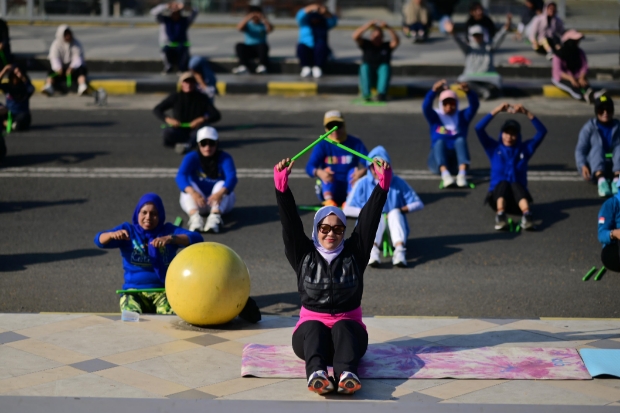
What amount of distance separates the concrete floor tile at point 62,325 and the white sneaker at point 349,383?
8.40 ft

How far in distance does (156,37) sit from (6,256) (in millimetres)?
16731

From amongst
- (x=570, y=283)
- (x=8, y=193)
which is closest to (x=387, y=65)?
(x=8, y=193)

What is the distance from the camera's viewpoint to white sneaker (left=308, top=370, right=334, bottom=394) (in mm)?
6266

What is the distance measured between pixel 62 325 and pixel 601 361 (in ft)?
14.1

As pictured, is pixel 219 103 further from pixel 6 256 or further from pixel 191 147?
pixel 6 256

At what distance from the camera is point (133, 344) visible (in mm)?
7445

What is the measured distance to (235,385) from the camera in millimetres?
6586

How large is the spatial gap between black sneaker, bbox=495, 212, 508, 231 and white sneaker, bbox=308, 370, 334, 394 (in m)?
5.68

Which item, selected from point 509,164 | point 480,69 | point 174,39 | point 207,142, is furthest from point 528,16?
point 207,142

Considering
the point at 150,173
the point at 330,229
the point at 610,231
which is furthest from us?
the point at 150,173

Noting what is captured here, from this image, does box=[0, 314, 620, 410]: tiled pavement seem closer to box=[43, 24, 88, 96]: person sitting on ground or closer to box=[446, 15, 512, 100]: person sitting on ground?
box=[446, 15, 512, 100]: person sitting on ground

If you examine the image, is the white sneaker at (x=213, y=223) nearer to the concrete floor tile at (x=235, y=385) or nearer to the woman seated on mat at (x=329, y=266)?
the woman seated on mat at (x=329, y=266)

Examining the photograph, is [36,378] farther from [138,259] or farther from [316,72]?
[316,72]

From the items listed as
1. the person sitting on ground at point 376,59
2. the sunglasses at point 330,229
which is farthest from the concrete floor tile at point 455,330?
the person sitting on ground at point 376,59
